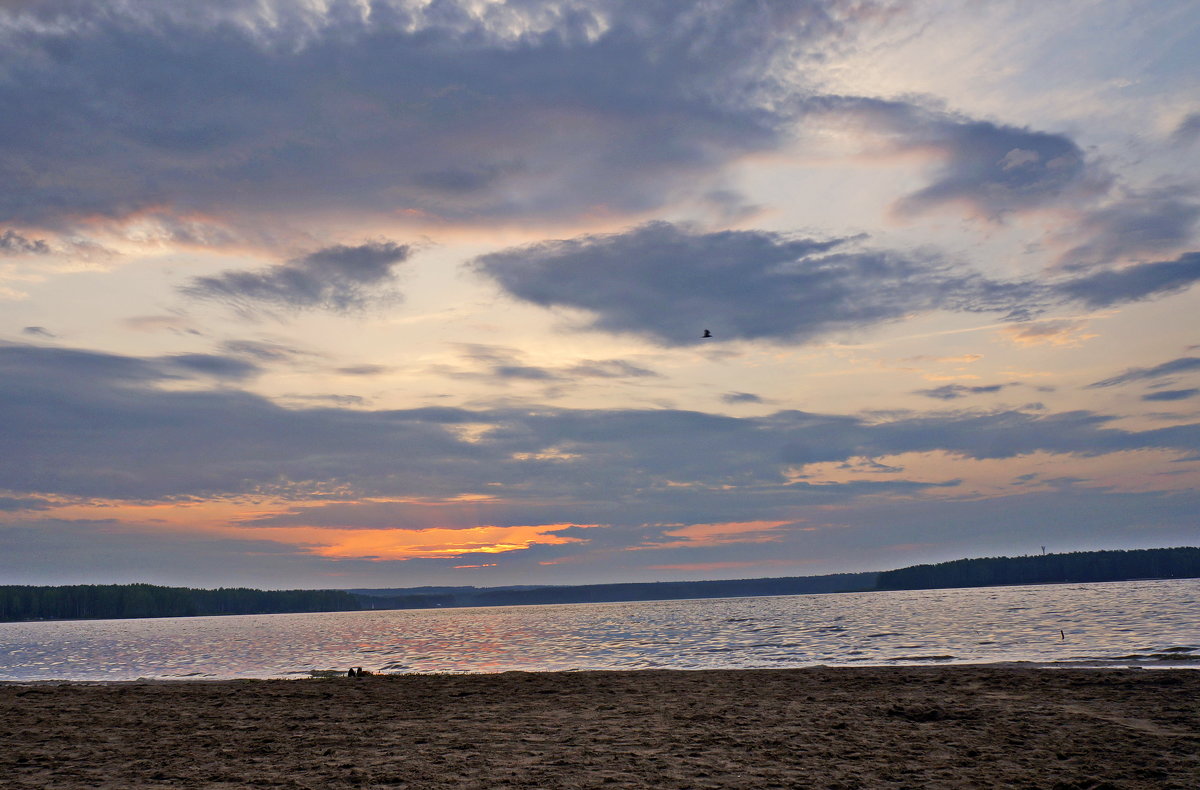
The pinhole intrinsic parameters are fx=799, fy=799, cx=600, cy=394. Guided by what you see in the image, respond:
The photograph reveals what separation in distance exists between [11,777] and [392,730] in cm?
779

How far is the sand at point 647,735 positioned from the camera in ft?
46.3

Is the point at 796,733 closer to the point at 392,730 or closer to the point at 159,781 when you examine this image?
the point at 392,730

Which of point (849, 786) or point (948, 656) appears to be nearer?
point (849, 786)

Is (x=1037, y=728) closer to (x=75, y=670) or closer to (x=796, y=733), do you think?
(x=796, y=733)

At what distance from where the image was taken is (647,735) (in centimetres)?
1817

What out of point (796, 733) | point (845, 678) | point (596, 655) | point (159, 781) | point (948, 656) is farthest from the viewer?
point (596, 655)

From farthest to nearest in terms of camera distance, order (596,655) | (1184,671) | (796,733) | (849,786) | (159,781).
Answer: (596,655), (1184,671), (796,733), (159,781), (849,786)

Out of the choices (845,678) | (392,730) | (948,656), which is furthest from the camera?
(948,656)

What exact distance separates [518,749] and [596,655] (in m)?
37.0

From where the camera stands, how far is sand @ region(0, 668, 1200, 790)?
555 inches

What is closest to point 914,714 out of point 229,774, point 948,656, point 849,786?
point 849,786

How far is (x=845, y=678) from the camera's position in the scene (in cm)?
2925

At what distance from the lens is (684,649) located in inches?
2137

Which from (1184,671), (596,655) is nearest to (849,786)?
(1184,671)
